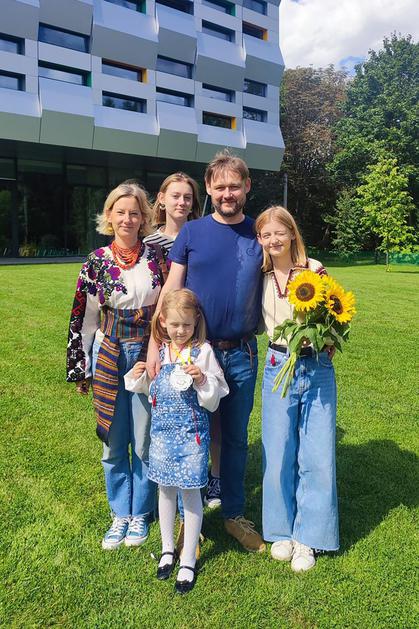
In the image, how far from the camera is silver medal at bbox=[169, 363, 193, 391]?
271cm

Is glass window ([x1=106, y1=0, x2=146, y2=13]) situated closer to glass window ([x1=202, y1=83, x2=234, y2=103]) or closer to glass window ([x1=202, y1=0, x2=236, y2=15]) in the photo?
glass window ([x1=202, y1=0, x2=236, y2=15])

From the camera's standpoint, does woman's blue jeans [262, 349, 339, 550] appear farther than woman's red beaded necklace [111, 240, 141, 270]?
No

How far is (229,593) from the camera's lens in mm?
2707

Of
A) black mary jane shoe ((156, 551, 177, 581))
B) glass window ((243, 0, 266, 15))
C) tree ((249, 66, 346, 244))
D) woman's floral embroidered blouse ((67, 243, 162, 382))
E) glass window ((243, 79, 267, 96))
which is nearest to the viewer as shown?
black mary jane shoe ((156, 551, 177, 581))

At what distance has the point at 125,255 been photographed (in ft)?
9.96

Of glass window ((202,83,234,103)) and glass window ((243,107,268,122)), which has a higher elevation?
glass window ((202,83,234,103))

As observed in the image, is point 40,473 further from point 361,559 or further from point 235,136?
point 235,136

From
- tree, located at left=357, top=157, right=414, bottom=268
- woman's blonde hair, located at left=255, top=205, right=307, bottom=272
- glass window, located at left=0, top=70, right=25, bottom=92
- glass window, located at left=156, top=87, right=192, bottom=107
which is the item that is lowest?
woman's blonde hair, located at left=255, top=205, right=307, bottom=272

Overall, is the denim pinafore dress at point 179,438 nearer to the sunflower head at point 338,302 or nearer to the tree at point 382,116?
the sunflower head at point 338,302

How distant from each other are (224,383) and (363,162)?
35890mm

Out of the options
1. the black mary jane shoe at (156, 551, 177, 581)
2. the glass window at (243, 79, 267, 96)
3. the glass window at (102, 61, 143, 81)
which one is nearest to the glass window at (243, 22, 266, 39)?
the glass window at (243, 79, 267, 96)

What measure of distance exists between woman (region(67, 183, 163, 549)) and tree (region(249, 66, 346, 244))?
3310 cm

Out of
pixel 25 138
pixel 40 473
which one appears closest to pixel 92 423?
pixel 40 473

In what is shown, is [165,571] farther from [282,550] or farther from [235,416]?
[235,416]
